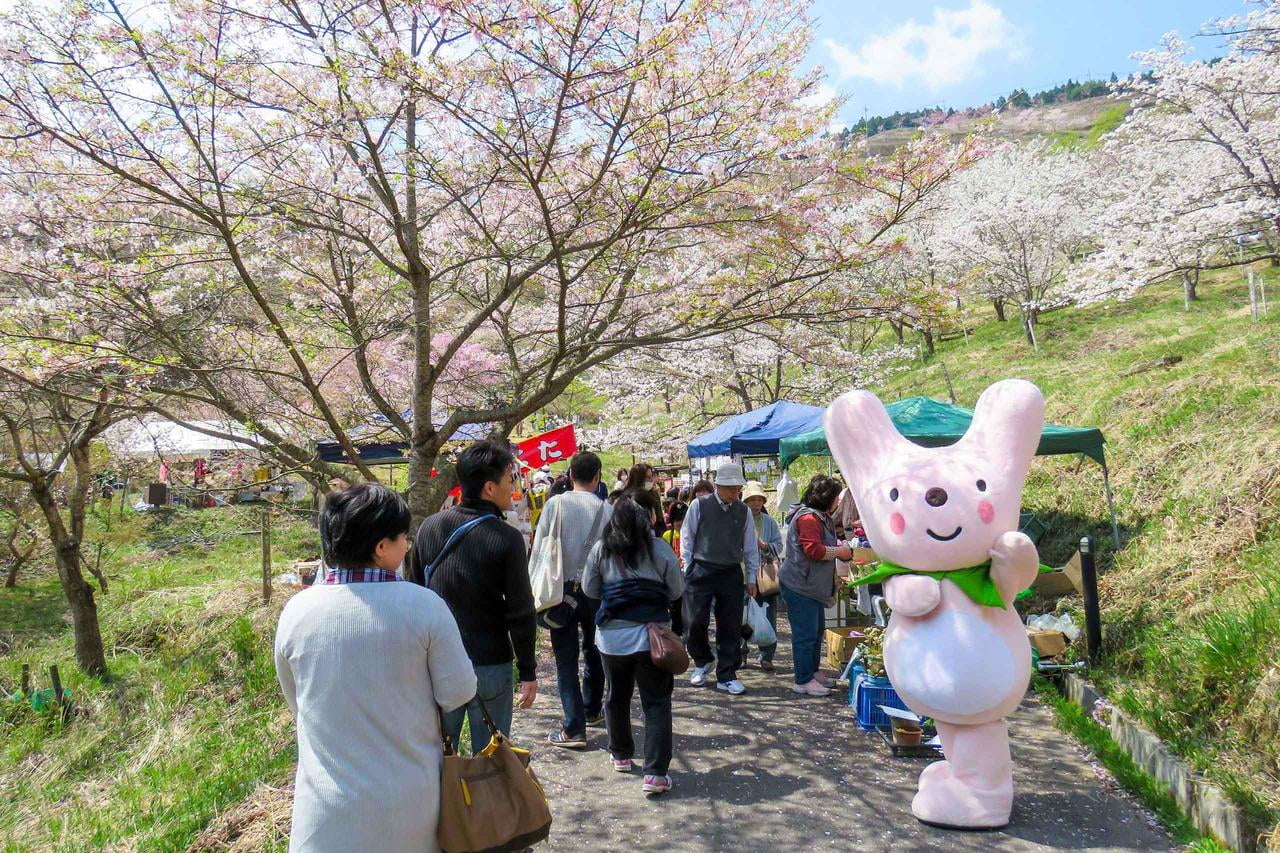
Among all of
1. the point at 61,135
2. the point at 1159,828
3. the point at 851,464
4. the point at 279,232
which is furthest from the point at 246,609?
the point at 1159,828

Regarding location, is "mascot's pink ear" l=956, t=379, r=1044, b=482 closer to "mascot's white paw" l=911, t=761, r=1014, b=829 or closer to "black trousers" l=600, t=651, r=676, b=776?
"mascot's white paw" l=911, t=761, r=1014, b=829

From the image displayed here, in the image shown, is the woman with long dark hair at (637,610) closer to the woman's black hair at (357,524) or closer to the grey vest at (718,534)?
the grey vest at (718,534)

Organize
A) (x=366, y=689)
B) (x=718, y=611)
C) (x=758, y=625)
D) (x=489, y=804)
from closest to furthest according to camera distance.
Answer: (x=366, y=689) → (x=489, y=804) → (x=718, y=611) → (x=758, y=625)

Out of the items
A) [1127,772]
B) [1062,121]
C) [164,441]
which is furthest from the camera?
[1062,121]

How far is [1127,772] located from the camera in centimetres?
473

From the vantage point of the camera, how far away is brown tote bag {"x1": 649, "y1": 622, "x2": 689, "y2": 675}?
14.1ft

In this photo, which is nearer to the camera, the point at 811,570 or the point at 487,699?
the point at 487,699

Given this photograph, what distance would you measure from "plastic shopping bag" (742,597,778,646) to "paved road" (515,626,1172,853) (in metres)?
1.16

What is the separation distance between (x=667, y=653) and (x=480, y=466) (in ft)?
4.62

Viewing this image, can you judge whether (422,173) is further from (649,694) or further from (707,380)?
(707,380)

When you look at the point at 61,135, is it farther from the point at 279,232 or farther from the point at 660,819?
the point at 660,819

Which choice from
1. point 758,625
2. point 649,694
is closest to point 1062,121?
point 758,625

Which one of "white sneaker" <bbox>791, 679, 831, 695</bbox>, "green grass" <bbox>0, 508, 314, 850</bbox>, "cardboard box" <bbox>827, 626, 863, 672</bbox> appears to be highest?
"cardboard box" <bbox>827, 626, 863, 672</bbox>

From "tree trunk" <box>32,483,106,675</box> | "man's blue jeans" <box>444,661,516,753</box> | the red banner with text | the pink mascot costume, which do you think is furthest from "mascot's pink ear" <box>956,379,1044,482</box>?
"tree trunk" <box>32,483,106,675</box>
